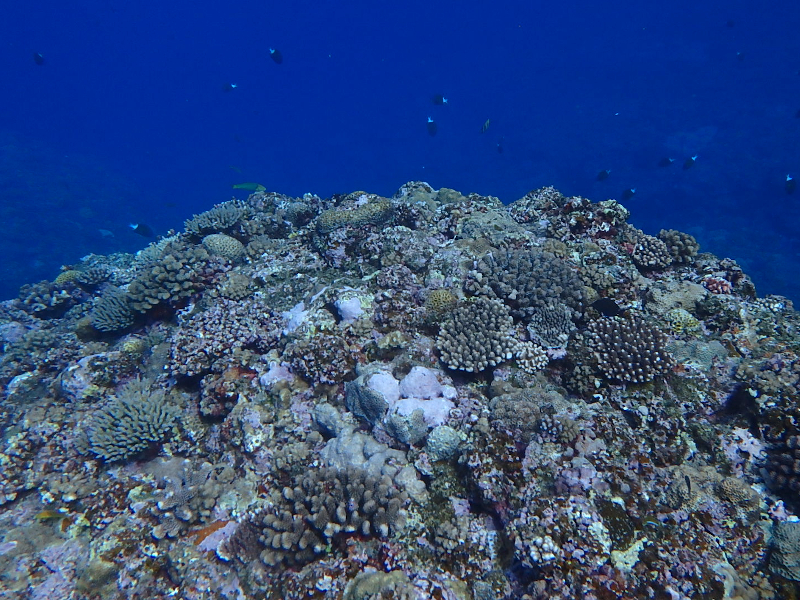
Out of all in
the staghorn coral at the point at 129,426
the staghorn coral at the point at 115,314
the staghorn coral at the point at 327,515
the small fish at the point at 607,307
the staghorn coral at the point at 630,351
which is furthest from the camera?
the staghorn coral at the point at 115,314

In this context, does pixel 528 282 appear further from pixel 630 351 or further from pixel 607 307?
pixel 630 351

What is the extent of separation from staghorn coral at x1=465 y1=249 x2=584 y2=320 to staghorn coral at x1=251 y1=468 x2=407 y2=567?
3.64 m

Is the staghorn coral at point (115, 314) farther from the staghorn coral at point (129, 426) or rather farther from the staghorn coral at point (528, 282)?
the staghorn coral at point (528, 282)

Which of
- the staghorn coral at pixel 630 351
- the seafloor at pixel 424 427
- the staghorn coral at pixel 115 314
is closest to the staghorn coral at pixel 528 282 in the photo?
the seafloor at pixel 424 427

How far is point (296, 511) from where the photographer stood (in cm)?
498

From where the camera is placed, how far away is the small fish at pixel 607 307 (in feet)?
21.8

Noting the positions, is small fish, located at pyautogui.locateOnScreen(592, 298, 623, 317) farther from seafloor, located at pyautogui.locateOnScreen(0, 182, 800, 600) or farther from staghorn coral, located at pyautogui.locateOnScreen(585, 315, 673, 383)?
staghorn coral, located at pyautogui.locateOnScreen(585, 315, 673, 383)

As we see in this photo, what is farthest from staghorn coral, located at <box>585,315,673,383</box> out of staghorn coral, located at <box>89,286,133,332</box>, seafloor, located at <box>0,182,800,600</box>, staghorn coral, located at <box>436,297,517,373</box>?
staghorn coral, located at <box>89,286,133,332</box>

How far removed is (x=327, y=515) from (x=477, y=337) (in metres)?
3.23

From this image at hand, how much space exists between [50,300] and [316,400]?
491 inches

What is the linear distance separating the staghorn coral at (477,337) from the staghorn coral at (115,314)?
7.86 m

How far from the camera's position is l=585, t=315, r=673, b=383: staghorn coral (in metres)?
5.29

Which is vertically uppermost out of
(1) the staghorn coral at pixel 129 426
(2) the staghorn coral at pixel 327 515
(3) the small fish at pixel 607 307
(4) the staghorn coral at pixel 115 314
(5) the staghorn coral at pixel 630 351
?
(3) the small fish at pixel 607 307

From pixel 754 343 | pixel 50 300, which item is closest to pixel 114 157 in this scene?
pixel 50 300
